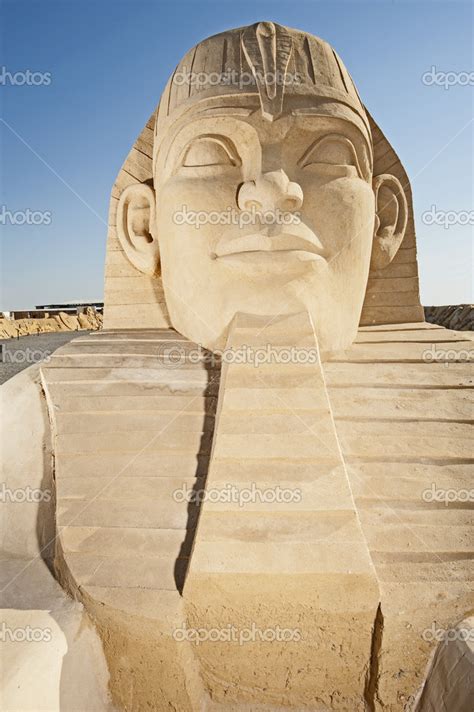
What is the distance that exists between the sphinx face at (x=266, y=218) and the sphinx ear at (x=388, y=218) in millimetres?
411

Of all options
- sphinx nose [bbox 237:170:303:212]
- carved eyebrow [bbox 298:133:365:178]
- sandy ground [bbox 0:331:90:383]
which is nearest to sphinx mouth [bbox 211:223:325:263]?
sphinx nose [bbox 237:170:303:212]

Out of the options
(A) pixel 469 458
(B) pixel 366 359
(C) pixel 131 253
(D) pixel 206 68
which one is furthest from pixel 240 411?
(D) pixel 206 68

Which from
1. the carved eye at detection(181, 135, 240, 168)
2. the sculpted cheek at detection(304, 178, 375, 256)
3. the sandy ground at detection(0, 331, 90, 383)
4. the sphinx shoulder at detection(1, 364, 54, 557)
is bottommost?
the sandy ground at detection(0, 331, 90, 383)

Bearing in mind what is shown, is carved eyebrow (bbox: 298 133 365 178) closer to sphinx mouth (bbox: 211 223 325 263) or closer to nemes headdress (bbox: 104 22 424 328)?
nemes headdress (bbox: 104 22 424 328)

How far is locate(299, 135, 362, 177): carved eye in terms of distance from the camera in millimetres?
2420

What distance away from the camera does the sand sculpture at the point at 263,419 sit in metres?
1.64

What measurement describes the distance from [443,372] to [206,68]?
1982 mm

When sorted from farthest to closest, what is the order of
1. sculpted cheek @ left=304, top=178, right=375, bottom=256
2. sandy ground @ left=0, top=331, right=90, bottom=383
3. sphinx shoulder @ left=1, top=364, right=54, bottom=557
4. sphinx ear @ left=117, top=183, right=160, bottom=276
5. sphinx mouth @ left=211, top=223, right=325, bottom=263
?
sandy ground @ left=0, top=331, right=90, bottom=383
sphinx ear @ left=117, top=183, right=160, bottom=276
sculpted cheek @ left=304, top=178, right=375, bottom=256
sphinx mouth @ left=211, top=223, right=325, bottom=263
sphinx shoulder @ left=1, top=364, right=54, bottom=557

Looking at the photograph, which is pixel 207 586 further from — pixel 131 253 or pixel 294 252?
pixel 131 253

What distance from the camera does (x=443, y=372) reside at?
2322mm

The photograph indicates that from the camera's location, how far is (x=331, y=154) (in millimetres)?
2455

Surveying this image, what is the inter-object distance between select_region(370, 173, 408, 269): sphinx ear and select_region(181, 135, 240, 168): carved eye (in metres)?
1.00

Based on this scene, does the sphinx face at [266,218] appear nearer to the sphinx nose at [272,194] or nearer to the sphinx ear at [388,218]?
the sphinx nose at [272,194]

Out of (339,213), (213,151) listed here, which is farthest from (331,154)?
(213,151)
